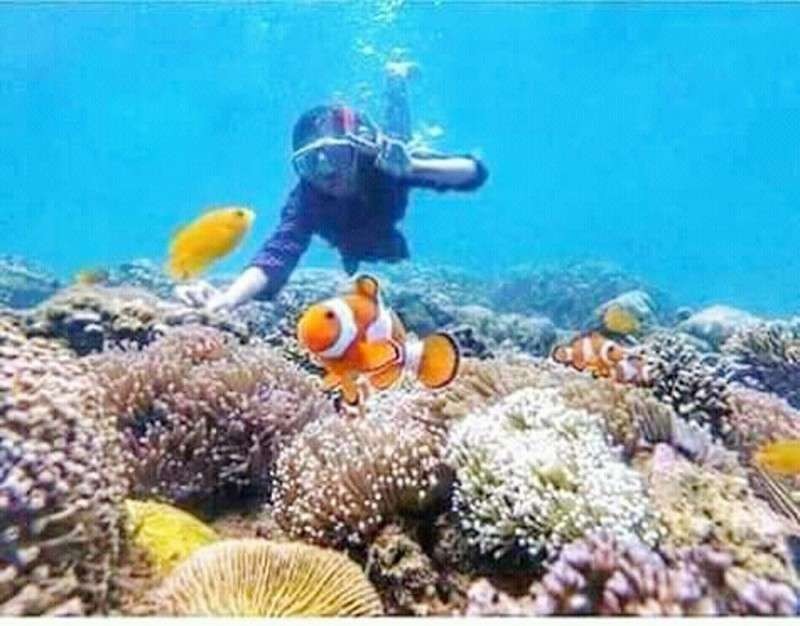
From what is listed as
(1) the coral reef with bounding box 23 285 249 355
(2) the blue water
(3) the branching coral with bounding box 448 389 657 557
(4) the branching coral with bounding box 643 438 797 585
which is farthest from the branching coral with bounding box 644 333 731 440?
(2) the blue water

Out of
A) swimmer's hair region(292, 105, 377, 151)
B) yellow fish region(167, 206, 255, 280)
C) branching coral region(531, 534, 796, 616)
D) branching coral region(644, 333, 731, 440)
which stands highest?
swimmer's hair region(292, 105, 377, 151)

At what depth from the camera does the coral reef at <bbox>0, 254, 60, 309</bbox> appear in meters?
13.2

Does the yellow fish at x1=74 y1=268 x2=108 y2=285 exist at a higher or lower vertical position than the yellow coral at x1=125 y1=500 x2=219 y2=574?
higher

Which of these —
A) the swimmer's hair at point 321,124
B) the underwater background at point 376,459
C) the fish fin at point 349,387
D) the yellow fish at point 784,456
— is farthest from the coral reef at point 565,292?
the fish fin at point 349,387

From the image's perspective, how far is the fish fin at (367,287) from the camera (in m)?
2.46

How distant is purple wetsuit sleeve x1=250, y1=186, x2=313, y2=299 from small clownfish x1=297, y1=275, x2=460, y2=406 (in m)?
2.81

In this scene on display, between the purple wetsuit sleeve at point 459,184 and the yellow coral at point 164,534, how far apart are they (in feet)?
10.2

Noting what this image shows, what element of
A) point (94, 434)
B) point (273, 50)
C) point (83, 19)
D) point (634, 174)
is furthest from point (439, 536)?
point (634, 174)

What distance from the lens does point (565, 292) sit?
52.9 feet

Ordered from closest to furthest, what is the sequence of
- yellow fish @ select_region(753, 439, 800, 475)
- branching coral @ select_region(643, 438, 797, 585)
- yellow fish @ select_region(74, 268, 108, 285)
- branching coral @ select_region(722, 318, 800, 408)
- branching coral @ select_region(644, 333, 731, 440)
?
1. branching coral @ select_region(643, 438, 797, 585)
2. yellow fish @ select_region(753, 439, 800, 475)
3. branching coral @ select_region(644, 333, 731, 440)
4. branching coral @ select_region(722, 318, 800, 408)
5. yellow fish @ select_region(74, 268, 108, 285)

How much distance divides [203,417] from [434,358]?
1.30 metres

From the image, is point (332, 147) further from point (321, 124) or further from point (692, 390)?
point (692, 390)

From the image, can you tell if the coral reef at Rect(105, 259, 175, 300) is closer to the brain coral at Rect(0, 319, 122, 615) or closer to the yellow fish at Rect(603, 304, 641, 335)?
the yellow fish at Rect(603, 304, 641, 335)

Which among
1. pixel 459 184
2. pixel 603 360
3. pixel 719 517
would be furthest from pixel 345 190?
pixel 719 517
